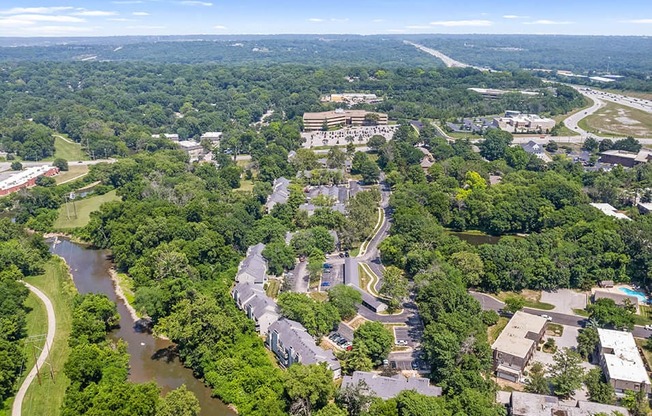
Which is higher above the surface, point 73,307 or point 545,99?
point 545,99

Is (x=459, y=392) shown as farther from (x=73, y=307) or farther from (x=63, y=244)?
(x=63, y=244)

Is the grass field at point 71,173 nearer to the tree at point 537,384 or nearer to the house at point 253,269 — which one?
the house at point 253,269

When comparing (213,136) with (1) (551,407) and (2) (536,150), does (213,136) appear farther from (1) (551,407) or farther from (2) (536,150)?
(1) (551,407)

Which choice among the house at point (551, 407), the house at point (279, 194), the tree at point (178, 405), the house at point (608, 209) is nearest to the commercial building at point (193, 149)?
the house at point (279, 194)

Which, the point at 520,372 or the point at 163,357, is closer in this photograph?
the point at 520,372

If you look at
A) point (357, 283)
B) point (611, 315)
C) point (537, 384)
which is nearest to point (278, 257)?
point (357, 283)

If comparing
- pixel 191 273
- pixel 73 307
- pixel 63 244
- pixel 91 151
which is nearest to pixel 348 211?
pixel 191 273

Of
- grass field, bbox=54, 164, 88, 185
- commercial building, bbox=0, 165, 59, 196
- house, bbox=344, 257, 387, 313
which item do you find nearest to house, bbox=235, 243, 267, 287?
house, bbox=344, 257, 387, 313
